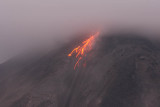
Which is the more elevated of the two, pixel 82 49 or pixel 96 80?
pixel 82 49

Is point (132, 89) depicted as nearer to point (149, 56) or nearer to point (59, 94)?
point (149, 56)

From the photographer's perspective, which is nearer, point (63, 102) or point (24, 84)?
point (63, 102)

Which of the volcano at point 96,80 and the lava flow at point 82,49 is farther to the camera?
the lava flow at point 82,49

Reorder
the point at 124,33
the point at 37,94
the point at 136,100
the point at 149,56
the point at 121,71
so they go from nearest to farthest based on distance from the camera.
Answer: the point at 136,100 → the point at 37,94 → the point at 121,71 → the point at 149,56 → the point at 124,33

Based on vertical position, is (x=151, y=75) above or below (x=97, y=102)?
below

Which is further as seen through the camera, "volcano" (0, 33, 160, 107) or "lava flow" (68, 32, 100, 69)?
"lava flow" (68, 32, 100, 69)

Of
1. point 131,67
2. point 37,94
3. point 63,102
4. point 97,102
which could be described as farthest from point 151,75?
point 37,94

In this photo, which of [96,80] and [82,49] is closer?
[96,80]

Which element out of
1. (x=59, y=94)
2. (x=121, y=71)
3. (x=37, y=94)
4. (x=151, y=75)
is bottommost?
(x=151, y=75)
